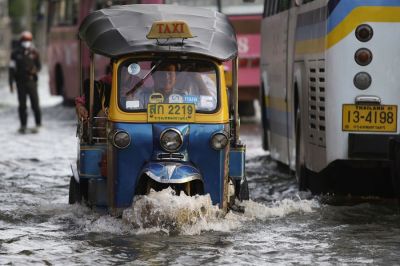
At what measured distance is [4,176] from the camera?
16891 millimetres

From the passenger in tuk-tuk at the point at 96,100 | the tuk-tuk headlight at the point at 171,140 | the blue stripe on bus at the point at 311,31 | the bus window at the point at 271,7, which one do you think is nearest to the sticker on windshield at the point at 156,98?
the tuk-tuk headlight at the point at 171,140

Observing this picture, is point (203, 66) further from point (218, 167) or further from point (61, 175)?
point (61, 175)

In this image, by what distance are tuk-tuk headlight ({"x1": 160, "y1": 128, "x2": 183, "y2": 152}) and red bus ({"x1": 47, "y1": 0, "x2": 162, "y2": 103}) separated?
18.5m

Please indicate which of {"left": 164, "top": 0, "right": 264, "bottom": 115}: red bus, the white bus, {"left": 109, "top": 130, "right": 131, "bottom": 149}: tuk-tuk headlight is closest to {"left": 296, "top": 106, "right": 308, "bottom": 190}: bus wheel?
the white bus

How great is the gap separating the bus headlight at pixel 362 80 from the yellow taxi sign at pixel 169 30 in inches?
79.9

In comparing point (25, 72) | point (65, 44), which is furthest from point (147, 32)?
point (65, 44)

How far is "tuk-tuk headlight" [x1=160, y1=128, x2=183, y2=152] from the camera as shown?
37.2 ft

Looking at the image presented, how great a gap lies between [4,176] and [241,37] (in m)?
10.9

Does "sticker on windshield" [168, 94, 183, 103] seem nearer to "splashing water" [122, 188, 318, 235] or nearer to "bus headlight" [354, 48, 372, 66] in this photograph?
"splashing water" [122, 188, 318, 235]

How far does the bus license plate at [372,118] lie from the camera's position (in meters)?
12.6

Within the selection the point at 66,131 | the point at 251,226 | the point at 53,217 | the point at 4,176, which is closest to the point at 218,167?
the point at 251,226

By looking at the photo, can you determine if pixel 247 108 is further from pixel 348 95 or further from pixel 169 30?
pixel 169 30

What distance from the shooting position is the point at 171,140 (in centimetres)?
1135

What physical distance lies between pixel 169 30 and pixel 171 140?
0.93m
